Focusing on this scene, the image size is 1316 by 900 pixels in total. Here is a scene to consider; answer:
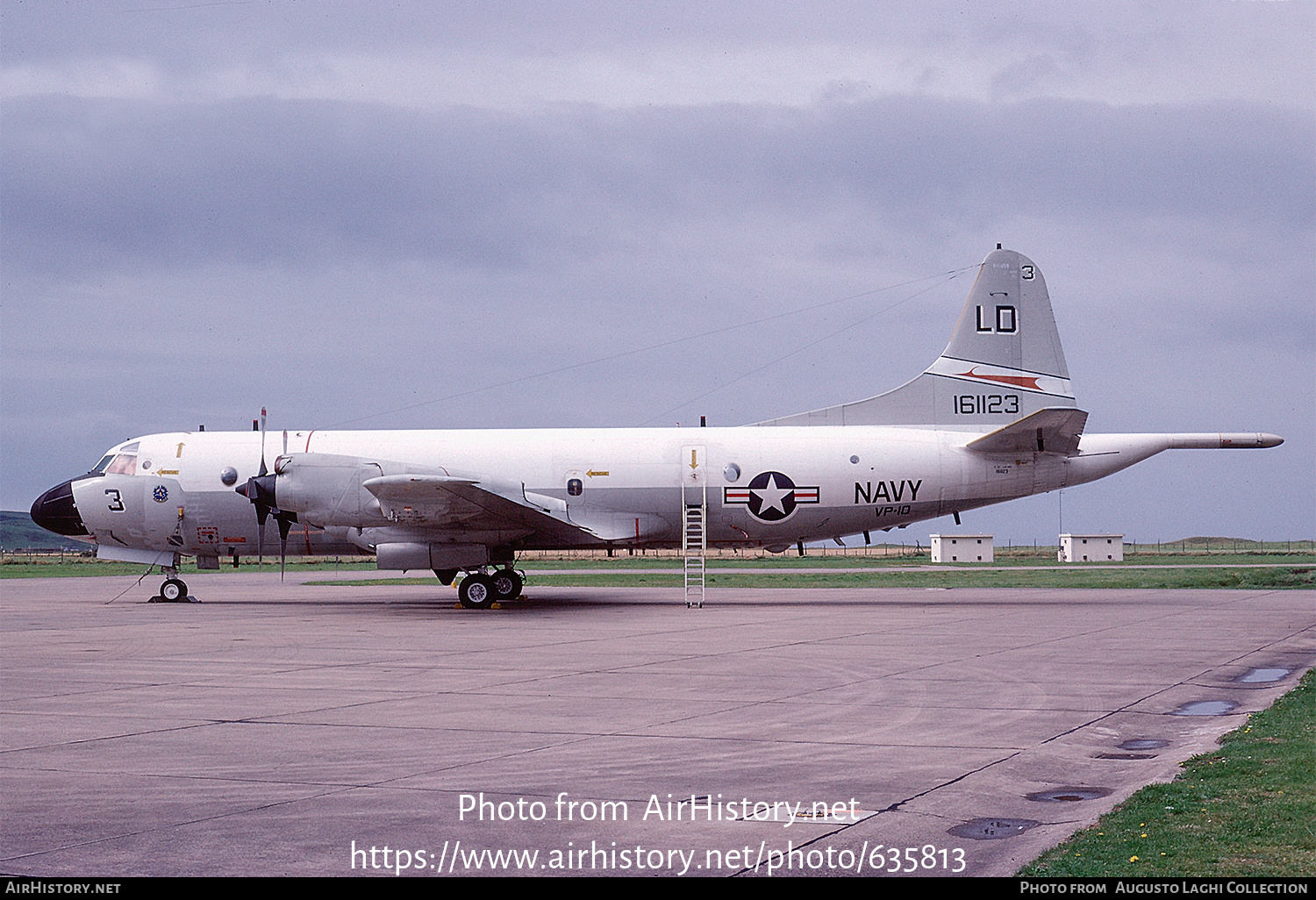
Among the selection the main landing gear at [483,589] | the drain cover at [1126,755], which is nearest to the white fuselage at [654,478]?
the main landing gear at [483,589]

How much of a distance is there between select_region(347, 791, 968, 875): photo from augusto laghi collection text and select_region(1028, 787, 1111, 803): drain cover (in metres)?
1.35

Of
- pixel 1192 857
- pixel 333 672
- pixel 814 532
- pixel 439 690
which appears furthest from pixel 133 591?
pixel 1192 857

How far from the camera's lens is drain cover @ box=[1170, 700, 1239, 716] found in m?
11.2

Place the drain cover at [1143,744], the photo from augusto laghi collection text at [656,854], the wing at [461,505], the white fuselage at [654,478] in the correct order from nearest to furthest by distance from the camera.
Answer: the photo from augusto laghi collection text at [656,854] < the drain cover at [1143,744] < the wing at [461,505] < the white fuselage at [654,478]

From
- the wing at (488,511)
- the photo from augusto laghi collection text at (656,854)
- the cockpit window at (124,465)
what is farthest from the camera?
the cockpit window at (124,465)

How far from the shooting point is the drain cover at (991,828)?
657 cm

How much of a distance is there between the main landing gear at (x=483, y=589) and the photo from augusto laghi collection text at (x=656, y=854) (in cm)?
1951

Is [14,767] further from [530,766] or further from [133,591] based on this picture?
[133,591]

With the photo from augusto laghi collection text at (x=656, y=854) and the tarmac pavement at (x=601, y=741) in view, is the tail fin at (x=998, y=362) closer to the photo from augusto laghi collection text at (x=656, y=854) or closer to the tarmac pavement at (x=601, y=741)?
the tarmac pavement at (x=601, y=741)

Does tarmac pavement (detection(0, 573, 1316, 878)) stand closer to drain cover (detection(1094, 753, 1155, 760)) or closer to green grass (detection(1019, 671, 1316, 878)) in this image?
drain cover (detection(1094, 753, 1155, 760))

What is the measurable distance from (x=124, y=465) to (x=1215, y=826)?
2765cm

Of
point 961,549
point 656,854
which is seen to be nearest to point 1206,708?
point 656,854

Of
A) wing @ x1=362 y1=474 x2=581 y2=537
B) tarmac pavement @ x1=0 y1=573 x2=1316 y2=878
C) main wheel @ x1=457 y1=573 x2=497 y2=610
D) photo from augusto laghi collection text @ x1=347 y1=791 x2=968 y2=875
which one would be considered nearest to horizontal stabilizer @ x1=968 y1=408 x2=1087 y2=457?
tarmac pavement @ x1=0 y1=573 x2=1316 y2=878

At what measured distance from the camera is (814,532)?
2750cm
